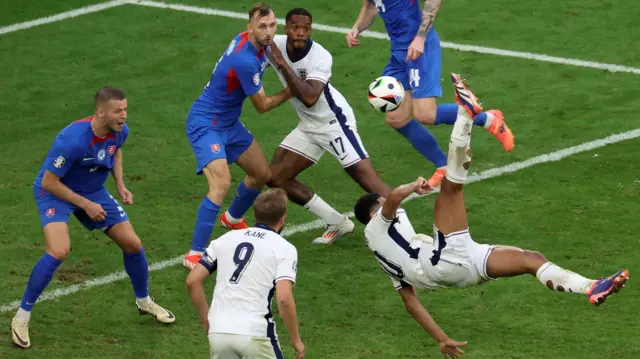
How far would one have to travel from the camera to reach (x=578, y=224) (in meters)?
13.0

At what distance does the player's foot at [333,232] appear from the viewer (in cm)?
1295

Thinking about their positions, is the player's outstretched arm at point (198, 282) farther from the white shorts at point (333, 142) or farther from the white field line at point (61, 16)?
the white field line at point (61, 16)

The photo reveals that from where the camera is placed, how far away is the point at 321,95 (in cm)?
1308

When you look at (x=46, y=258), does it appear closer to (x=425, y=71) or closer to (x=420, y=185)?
(x=420, y=185)

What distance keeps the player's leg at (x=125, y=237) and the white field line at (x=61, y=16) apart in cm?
901

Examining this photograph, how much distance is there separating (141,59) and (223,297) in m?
9.83

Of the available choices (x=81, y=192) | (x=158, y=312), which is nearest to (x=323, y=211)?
(x=158, y=312)

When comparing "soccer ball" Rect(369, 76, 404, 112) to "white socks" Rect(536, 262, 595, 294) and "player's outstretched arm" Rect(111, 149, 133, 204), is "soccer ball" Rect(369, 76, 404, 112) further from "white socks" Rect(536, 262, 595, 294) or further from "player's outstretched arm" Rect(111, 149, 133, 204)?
"white socks" Rect(536, 262, 595, 294)

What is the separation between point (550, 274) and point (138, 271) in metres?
3.68

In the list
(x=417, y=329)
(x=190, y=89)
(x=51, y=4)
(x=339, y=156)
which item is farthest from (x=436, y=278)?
(x=51, y=4)

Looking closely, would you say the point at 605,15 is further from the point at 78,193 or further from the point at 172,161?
the point at 78,193

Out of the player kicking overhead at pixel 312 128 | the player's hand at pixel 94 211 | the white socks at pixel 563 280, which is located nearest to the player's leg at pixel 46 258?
the player's hand at pixel 94 211

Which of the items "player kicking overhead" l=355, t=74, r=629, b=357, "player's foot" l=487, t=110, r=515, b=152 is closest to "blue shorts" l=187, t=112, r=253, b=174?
"player kicking overhead" l=355, t=74, r=629, b=357

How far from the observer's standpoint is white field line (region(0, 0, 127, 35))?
1942 cm
